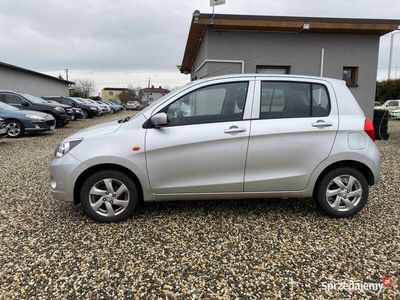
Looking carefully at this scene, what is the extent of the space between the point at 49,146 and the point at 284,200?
25.8 ft

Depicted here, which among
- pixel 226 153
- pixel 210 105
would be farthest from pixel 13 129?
pixel 226 153

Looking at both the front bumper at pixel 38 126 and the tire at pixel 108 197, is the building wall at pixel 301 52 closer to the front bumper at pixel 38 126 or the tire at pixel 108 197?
the front bumper at pixel 38 126

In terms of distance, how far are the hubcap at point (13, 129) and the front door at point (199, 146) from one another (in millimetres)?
9966

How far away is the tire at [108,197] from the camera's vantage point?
3713 millimetres

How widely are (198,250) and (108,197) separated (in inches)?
49.5

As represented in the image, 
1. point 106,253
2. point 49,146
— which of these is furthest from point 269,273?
point 49,146

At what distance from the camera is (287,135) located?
374 cm

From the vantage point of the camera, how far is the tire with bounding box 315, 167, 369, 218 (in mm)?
3902

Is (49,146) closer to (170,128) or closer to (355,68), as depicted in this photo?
(170,128)

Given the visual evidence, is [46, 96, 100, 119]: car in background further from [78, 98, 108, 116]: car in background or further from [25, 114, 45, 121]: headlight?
[25, 114, 45, 121]: headlight

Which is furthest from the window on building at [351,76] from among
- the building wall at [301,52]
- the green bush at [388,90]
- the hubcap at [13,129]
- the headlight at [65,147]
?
the green bush at [388,90]

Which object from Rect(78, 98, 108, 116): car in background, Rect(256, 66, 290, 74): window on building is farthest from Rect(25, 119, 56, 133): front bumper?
Rect(78, 98, 108, 116): car in background

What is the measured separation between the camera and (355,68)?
1238cm

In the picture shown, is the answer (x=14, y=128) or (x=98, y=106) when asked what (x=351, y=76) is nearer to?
(x=14, y=128)
